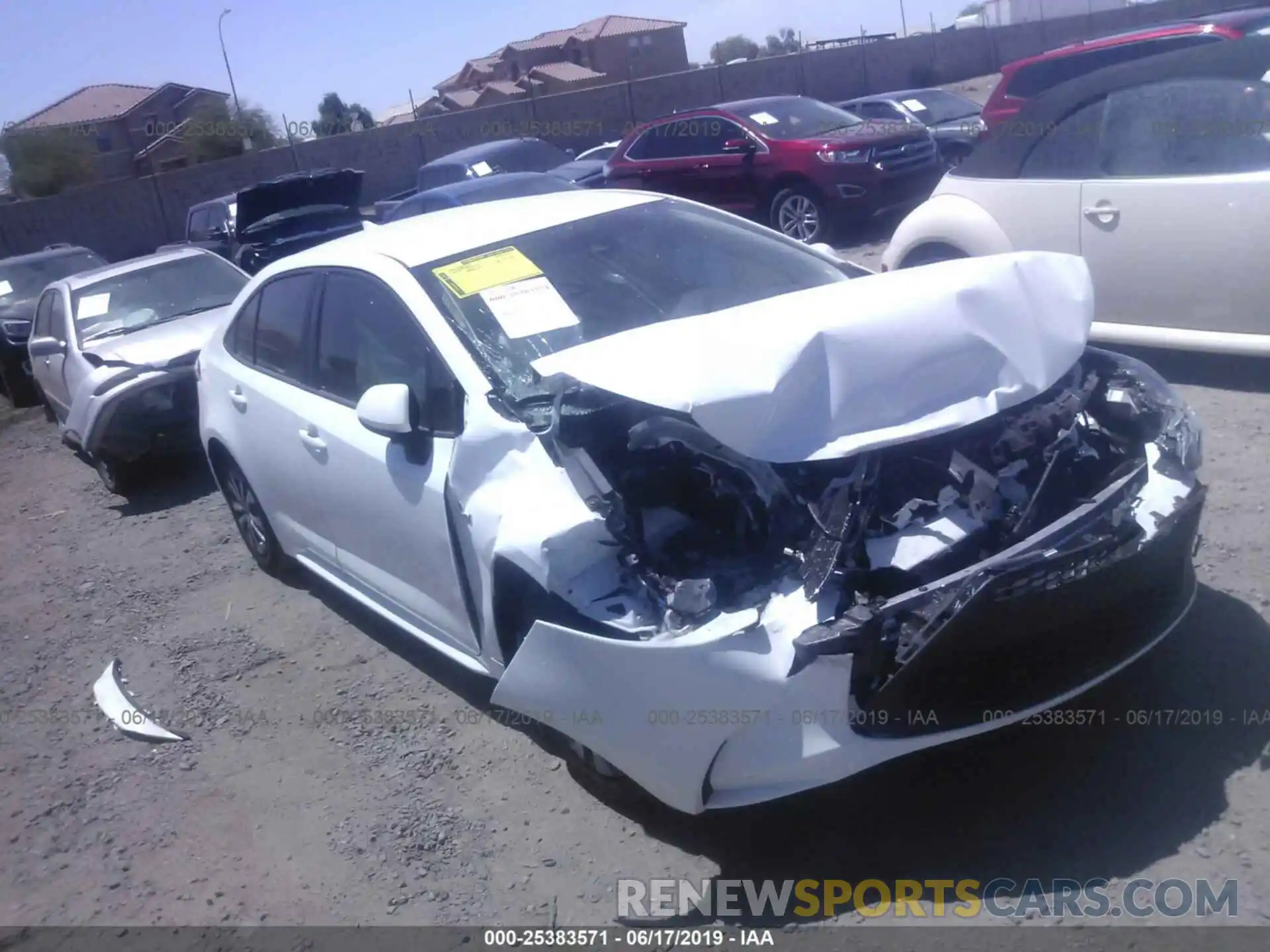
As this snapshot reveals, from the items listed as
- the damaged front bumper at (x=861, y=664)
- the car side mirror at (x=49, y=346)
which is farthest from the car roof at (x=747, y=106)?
the damaged front bumper at (x=861, y=664)

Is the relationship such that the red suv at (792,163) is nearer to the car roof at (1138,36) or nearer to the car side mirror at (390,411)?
the car roof at (1138,36)

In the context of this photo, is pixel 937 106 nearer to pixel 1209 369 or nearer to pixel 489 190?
pixel 489 190

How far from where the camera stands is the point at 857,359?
317cm

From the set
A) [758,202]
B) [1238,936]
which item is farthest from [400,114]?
[1238,936]

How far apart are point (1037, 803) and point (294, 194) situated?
11.0m

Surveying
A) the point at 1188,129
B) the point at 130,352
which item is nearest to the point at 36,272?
the point at 130,352

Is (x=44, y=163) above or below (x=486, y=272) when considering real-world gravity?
above

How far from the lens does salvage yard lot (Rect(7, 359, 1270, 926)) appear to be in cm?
317

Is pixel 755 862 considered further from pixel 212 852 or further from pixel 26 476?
pixel 26 476

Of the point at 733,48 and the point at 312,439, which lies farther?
the point at 733,48

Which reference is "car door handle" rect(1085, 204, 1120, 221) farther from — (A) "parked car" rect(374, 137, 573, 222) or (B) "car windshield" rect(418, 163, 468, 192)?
(B) "car windshield" rect(418, 163, 468, 192)

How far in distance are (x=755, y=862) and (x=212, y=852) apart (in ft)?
6.29

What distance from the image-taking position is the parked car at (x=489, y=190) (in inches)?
436

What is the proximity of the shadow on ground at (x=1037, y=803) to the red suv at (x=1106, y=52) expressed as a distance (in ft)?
18.1
